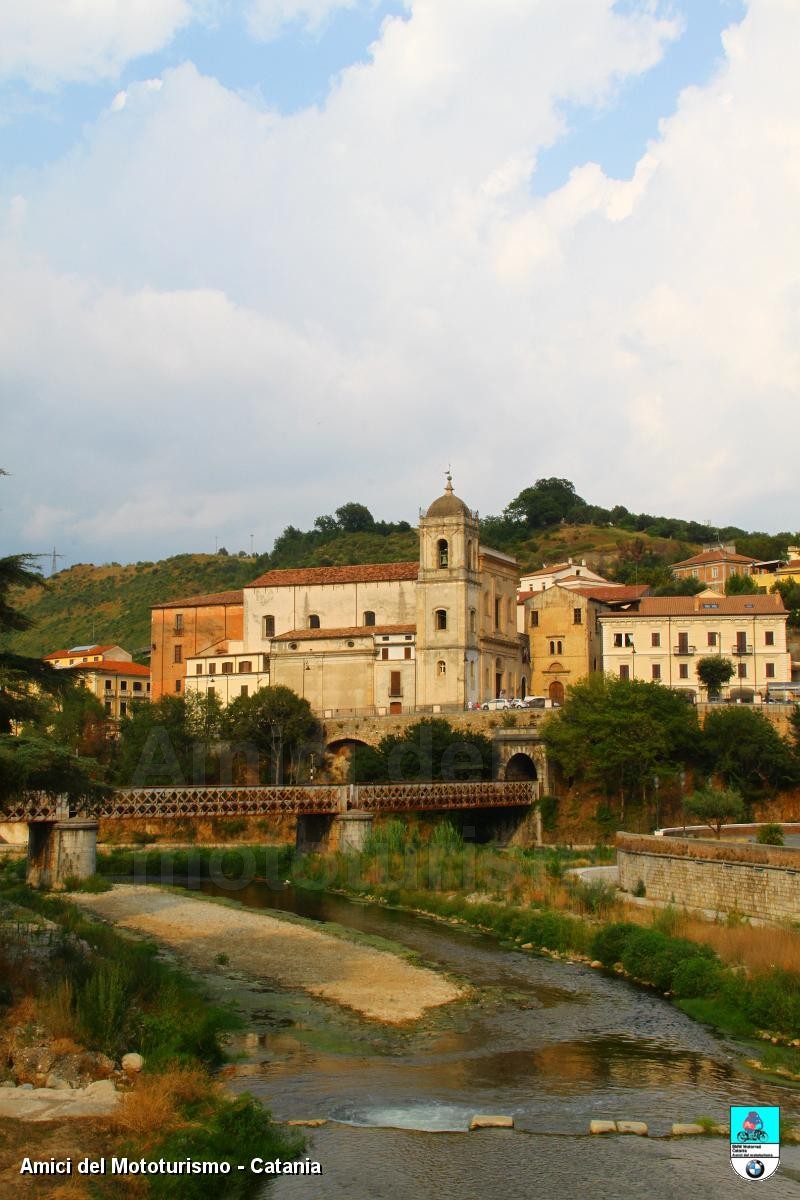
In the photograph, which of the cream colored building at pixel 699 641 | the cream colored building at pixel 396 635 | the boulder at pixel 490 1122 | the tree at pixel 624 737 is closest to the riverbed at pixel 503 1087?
the boulder at pixel 490 1122

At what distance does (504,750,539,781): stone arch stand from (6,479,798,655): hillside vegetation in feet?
172

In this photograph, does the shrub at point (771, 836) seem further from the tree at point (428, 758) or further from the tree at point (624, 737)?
the tree at point (428, 758)

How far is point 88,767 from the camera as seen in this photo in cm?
1950

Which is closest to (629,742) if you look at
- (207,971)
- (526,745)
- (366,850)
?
(526,745)

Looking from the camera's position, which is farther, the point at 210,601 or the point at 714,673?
the point at 210,601

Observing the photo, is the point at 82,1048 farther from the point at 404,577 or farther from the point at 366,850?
the point at 404,577

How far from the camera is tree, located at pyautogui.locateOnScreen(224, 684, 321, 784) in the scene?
6769 centimetres

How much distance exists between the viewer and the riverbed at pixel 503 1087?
50.0 feet

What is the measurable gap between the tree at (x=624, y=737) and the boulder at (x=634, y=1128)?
131 ft

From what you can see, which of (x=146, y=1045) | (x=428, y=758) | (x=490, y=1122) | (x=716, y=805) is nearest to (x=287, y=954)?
(x=146, y=1045)

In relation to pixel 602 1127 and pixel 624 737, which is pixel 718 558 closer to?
pixel 624 737

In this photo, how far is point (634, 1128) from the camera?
54.9ft

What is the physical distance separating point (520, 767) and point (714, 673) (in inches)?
483

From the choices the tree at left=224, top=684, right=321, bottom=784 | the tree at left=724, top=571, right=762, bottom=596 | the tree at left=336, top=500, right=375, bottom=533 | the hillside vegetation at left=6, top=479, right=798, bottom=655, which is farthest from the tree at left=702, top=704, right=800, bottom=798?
the tree at left=336, top=500, right=375, bottom=533
